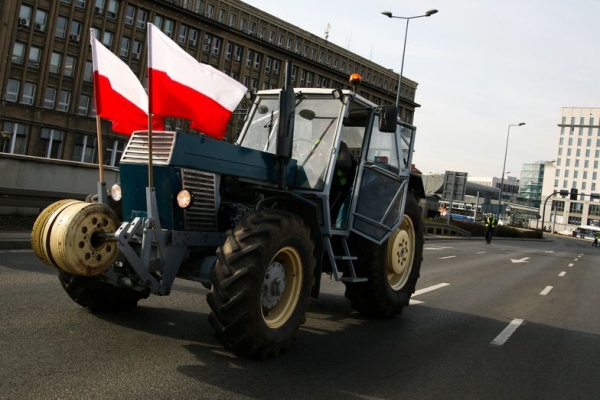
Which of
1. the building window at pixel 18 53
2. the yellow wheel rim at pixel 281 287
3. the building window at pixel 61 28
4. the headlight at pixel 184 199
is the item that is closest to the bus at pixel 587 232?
the building window at pixel 61 28

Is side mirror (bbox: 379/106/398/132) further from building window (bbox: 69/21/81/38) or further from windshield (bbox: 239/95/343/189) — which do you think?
building window (bbox: 69/21/81/38)

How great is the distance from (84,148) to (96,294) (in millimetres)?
49766

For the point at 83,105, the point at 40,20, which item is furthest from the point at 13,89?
the point at 40,20

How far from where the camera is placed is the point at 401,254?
24.5 feet

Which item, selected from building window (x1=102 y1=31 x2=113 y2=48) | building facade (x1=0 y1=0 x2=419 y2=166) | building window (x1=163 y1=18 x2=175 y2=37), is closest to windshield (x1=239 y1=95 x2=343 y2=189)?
building facade (x1=0 y1=0 x2=419 y2=166)

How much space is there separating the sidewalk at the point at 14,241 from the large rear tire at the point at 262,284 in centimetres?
726

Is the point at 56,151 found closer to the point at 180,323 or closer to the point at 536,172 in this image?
the point at 180,323

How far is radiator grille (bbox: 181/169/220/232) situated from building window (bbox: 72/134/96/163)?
4928cm

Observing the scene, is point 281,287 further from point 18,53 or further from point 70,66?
point 70,66

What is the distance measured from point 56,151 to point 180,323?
48.8 metres

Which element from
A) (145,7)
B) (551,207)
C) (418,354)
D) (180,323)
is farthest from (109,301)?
(551,207)

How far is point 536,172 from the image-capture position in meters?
170

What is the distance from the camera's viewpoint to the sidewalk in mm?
10115

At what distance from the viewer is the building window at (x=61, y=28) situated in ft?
160
